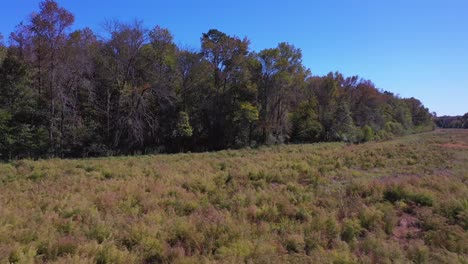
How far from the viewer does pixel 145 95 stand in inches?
1253

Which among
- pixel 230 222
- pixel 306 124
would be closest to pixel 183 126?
pixel 306 124

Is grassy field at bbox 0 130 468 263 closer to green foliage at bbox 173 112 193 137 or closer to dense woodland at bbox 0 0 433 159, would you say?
dense woodland at bbox 0 0 433 159

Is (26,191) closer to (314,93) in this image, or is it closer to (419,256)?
(419,256)

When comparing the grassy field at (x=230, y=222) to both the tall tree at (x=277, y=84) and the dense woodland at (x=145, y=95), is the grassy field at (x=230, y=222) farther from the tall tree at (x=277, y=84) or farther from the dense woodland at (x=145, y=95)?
the tall tree at (x=277, y=84)

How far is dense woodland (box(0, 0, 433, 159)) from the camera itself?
79.4 feet

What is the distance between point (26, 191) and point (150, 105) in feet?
84.1

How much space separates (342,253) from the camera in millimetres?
5551

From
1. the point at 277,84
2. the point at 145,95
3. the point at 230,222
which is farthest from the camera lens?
the point at 277,84

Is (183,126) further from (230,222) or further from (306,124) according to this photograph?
(230,222)

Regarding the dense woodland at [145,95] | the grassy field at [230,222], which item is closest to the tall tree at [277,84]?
the dense woodland at [145,95]

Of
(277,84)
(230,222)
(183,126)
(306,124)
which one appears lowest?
(230,222)

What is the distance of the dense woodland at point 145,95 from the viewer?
952 inches

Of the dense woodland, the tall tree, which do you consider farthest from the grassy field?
the tall tree

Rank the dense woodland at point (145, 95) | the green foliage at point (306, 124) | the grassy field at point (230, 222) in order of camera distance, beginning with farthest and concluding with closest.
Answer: the green foliage at point (306, 124) < the dense woodland at point (145, 95) < the grassy field at point (230, 222)
